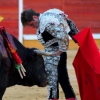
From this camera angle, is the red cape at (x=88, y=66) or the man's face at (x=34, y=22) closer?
the man's face at (x=34, y=22)

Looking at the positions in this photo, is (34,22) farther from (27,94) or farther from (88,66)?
(27,94)

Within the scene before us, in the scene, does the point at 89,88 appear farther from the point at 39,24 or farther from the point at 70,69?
the point at 70,69

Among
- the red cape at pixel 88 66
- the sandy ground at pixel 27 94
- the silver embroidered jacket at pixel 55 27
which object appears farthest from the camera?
the sandy ground at pixel 27 94

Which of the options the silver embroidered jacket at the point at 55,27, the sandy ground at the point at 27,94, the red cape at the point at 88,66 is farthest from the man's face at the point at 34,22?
the sandy ground at the point at 27,94

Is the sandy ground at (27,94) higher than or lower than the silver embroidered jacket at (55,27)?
lower

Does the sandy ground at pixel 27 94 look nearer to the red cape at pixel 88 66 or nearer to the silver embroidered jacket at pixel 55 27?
the red cape at pixel 88 66

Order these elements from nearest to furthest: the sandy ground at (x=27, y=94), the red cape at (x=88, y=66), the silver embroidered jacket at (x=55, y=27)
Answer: the silver embroidered jacket at (x=55, y=27), the red cape at (x=88, y=66), the sandy ground at (x=27, y=94)

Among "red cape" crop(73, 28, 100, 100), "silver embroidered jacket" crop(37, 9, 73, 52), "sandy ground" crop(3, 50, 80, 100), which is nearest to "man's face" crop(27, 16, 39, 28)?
"silver embroidered jacket" crop(37, 9, 73, 52)

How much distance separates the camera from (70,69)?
29.3 feet

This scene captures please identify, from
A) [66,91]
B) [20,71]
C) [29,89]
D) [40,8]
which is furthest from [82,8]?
[20,71]

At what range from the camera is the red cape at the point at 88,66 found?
5324 mm

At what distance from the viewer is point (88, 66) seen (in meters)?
5.43

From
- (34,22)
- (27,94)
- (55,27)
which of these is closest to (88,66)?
(55,27)

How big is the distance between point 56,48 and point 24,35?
6.57m
